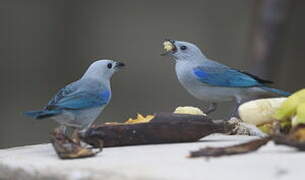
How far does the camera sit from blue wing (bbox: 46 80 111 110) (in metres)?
3.92

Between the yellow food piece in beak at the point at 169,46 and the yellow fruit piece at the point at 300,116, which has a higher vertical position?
the yellow fruit piece at the point at 300,116

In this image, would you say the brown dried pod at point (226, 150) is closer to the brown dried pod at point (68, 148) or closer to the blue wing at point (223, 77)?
the brown dried pod at point (68, 148)

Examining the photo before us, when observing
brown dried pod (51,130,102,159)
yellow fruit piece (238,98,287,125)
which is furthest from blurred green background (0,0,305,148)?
brown dried pod (51,130,102,159)

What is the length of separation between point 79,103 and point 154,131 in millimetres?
678

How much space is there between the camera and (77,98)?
158 inches

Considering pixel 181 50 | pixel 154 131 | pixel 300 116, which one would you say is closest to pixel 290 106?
pixel 300 116

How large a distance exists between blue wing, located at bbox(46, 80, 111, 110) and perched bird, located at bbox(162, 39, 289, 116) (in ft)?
3.02

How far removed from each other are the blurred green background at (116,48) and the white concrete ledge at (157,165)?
511 centimetres

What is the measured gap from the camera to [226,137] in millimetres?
3715

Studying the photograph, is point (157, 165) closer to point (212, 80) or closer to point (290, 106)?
point (290, 106)

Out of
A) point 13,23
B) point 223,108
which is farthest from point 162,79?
point 13,23

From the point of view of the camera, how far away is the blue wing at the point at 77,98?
392 cm

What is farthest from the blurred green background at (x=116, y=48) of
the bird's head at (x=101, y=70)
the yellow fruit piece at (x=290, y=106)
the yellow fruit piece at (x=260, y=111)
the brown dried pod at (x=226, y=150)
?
the brown dried pod at (x=226, y=150)

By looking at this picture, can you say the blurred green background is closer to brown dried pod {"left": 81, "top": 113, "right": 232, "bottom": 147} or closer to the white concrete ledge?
brown dried pod {"left": 81, "top": 113, "right": 232, "bottom": 147}
